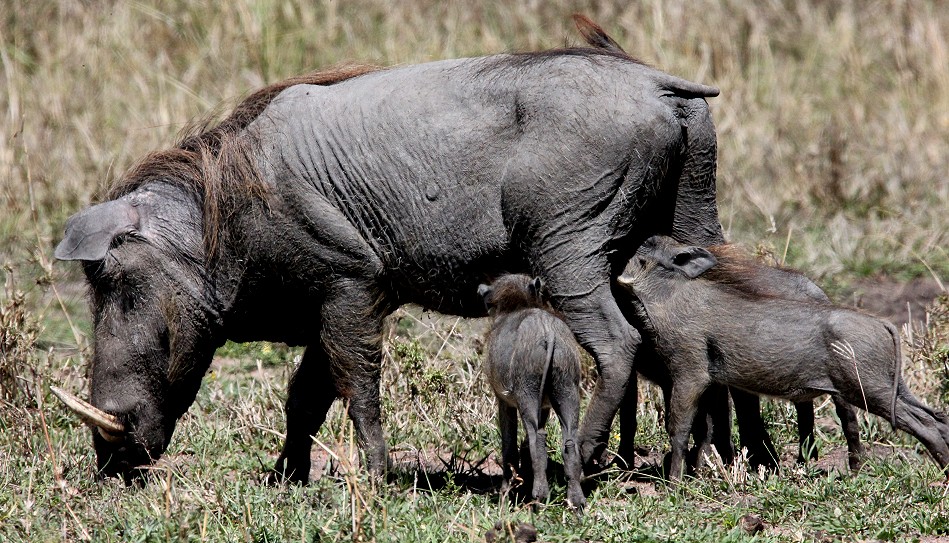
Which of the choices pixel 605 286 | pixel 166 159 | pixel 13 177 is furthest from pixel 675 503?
pixel 13 177

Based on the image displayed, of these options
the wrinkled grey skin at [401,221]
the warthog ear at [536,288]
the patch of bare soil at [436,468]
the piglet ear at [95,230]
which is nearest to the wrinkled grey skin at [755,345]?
the wrinkled grey skin at [401,221]

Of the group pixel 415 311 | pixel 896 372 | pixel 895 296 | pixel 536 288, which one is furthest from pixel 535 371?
pixel 895 296

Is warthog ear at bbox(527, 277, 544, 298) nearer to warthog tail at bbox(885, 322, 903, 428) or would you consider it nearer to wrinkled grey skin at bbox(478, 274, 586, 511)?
wrinkled grey skin at bbox(478, 274, 586, 511)

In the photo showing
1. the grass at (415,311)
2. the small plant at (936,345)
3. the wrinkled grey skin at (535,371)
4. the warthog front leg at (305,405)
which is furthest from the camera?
the small plant at (936,345)

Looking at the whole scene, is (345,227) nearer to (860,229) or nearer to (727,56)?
(860,229)

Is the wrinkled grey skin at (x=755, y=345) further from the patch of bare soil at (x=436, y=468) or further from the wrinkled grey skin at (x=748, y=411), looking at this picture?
the patch of bare soil at (x=436, y=468)

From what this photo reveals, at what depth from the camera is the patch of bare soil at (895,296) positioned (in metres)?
6.63

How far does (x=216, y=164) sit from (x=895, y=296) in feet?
13.3

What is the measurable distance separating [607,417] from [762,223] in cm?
416

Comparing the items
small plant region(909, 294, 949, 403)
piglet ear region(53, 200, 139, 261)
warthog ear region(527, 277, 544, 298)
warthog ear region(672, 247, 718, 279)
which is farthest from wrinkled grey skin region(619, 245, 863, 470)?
piglet ear region(53, 200, 139, 261)

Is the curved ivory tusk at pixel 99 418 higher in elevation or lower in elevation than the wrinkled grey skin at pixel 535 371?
lower

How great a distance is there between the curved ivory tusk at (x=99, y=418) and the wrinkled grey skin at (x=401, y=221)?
6 cm

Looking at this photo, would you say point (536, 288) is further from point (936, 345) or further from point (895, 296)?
point (895, 296)

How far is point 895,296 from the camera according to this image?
6918 millimetres
